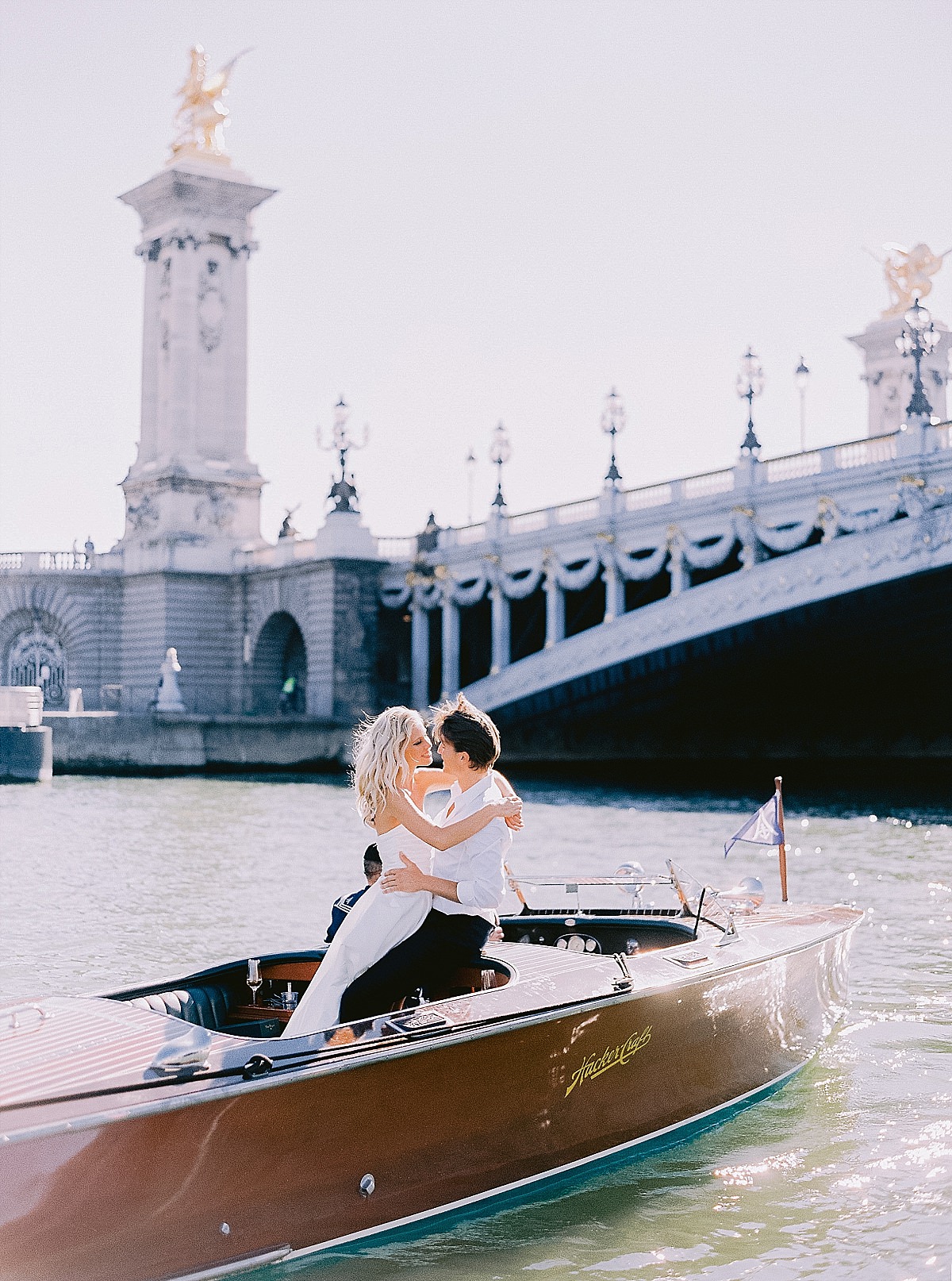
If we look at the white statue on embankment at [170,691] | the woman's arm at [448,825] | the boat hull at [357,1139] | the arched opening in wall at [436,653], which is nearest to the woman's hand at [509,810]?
the woman's arm at [448,825]

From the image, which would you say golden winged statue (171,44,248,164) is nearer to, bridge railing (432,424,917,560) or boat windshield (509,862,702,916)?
bridge railing (432,424,917,560)

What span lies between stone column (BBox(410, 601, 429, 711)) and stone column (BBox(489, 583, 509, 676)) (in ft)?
9.61

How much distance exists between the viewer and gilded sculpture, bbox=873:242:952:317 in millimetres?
43812

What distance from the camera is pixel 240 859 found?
18828 millimetres

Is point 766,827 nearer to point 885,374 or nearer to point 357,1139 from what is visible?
point 357,1139

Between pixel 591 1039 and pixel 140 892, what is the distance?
9.94m

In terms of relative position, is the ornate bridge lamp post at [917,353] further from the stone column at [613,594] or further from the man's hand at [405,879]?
the man's hand at [405,879]

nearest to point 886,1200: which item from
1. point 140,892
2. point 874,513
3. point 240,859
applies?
point 140,892

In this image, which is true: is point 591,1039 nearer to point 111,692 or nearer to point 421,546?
point 421,546

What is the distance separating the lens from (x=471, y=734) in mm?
6426

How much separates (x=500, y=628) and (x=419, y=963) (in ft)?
108

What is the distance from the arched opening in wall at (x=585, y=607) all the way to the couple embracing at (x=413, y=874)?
32631mm

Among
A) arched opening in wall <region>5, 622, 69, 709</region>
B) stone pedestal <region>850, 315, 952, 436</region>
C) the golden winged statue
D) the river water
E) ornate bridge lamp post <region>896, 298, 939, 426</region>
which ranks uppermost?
the golden winged statue

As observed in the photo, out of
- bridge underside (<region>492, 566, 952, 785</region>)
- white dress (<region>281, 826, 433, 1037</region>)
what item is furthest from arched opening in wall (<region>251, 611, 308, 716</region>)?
white dress (<region>281, 826, 433, 1037</region>)
